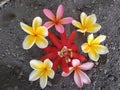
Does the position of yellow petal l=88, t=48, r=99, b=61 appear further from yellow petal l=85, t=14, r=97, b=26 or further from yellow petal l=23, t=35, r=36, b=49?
yellow petal l=23, t=35, r=36, b=49

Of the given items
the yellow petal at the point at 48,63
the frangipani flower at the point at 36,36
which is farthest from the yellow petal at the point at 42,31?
the yellow petal at the point at 48,63

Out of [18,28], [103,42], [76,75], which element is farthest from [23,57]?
[103,42]

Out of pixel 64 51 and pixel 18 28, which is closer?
pixel 64 51

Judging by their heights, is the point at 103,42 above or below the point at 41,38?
below

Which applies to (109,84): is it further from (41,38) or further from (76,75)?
(41,38)

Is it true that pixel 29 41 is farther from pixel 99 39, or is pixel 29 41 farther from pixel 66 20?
pixel 99 39

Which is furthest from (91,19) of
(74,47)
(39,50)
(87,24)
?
(39,50)
